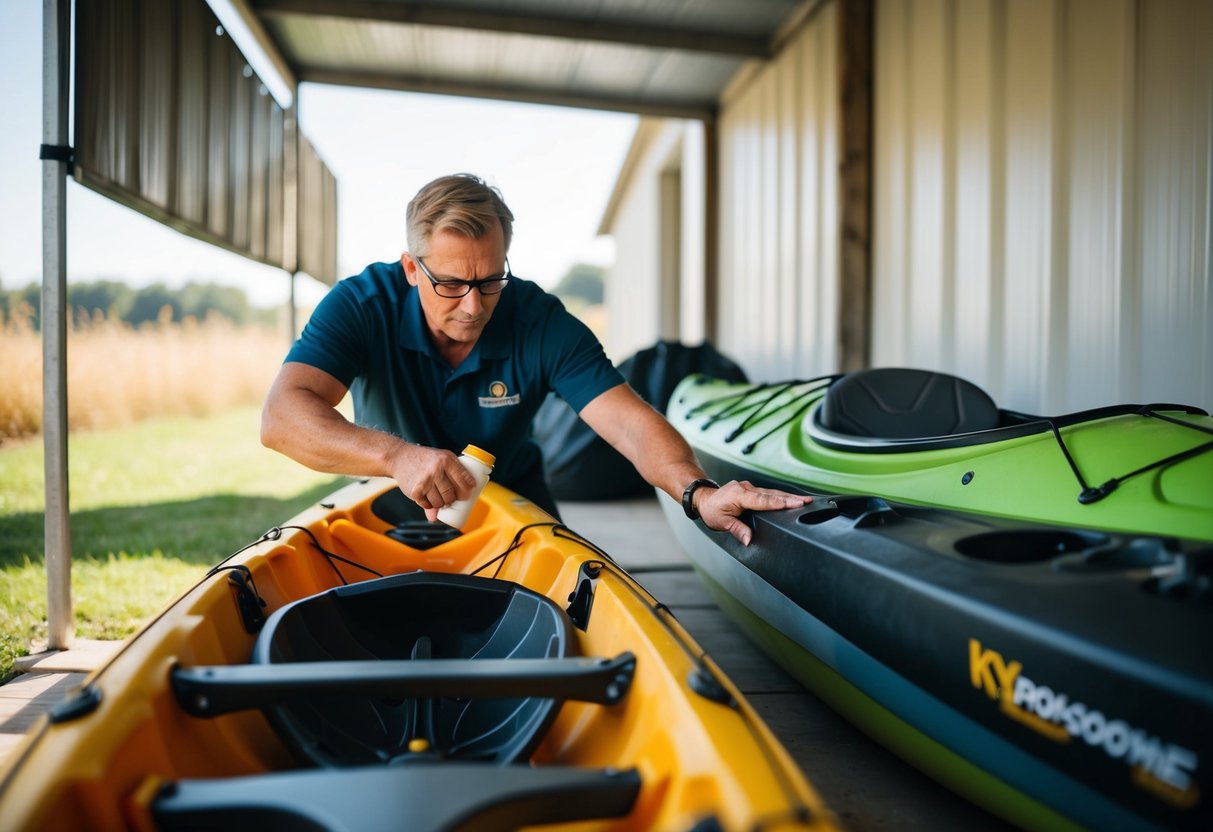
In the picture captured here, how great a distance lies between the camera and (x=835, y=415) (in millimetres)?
2451

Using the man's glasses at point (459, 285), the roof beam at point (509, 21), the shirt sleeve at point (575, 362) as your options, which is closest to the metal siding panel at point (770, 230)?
the roof beam at point (509, 21)

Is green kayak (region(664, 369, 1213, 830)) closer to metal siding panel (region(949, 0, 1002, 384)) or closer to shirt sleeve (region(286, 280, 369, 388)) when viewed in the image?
shirt sleeve (region(286, 280, 369, 388))

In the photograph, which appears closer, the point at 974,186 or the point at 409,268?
the point at 409,268

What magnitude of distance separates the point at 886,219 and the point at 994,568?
4.01 m

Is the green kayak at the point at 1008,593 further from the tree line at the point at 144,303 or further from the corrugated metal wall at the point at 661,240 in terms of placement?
the corrugated metal wall at the point at 661,240

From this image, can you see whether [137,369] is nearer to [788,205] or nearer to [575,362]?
[788,205]

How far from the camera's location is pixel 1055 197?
333cm

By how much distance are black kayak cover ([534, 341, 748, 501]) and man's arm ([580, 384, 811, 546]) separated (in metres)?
2.96

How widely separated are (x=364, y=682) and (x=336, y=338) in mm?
1272

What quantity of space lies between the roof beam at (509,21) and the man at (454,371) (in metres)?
4.04

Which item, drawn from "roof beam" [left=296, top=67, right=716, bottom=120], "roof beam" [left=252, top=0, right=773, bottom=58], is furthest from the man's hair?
"roof beam" [left=296, top=67, right=716, bottom=120]

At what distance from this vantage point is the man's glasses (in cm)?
198

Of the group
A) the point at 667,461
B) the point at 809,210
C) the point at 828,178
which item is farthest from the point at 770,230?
the point at 667,461

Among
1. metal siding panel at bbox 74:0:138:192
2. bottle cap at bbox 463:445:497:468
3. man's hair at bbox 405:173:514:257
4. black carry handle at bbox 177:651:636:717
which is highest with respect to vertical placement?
metal siding panel at bbox 74:0:138:192
